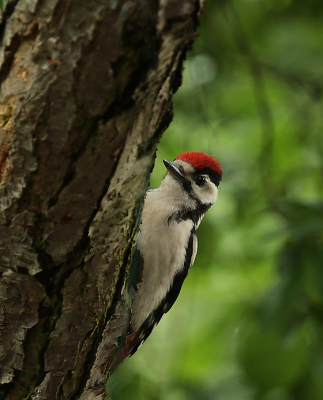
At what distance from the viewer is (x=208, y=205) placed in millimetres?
2811

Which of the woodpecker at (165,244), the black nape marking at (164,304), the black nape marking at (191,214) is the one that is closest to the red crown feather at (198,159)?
the woodpecker at (165,244)

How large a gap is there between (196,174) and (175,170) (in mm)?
179

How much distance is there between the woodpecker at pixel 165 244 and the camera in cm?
237

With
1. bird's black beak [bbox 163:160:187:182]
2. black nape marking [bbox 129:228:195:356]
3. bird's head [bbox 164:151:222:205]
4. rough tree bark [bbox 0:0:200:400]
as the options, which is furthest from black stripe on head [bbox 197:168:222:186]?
rough tree bark [bbox 0:0:200:400]

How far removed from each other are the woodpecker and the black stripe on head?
0.14 ft

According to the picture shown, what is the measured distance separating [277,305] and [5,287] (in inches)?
55.7

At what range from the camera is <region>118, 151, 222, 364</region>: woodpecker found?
2369 millimetres

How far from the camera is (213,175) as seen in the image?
2793 mm

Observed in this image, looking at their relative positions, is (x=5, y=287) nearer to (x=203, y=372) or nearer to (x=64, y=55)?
(x=64, y=55)

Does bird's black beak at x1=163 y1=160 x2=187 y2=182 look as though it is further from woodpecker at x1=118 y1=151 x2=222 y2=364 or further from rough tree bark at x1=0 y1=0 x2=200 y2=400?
rough tree bark at x1=0 y1=0 x2=200 y2=400

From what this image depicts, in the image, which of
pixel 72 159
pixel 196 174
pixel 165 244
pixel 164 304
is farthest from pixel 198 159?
pixel 72 159

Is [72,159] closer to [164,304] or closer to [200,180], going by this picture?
[164,304]

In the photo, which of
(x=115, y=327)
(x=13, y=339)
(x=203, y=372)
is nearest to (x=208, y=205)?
(x=203, y=372)

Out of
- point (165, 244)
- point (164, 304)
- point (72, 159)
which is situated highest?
point (72, 159)
